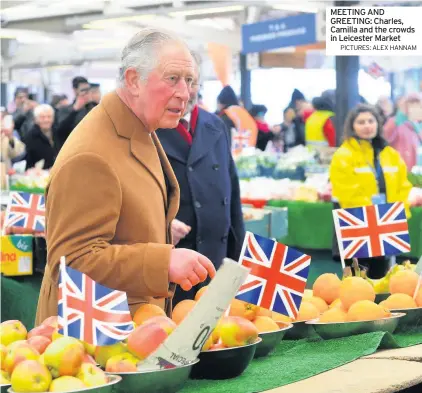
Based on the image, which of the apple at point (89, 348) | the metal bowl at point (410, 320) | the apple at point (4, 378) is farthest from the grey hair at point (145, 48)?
the metal bowl at point (410, 320)

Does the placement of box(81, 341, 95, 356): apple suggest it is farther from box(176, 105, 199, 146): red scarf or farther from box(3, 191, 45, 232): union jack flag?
box(3, 191, 45, 232): union jack flag

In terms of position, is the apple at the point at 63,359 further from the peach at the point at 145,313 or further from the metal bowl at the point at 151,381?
the peach at the point at 145,313

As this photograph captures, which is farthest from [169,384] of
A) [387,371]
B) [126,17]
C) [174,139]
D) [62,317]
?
[126,17]

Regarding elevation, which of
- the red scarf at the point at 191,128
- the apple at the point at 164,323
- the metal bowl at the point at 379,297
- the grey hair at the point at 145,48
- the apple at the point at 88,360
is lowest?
the metal bowl at the point at 379,297

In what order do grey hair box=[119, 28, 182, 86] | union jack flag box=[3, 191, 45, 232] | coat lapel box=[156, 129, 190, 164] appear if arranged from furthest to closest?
1. union jack flag box=[3, 191, 45, 232]
2. coat lapel box=[156, 129, 190, 164]
3. grey hair box=[119, 28, 182, 86]

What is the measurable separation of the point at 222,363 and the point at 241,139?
860cm

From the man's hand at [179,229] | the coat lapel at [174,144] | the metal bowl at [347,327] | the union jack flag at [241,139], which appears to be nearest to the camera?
the metal bowl at [347,327]

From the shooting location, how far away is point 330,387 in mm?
1847

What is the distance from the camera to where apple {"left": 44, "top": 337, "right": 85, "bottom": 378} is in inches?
64.5

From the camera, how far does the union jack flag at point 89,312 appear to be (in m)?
1.77

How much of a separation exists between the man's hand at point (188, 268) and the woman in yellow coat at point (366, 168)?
421 cm

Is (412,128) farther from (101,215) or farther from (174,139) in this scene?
(101,215)

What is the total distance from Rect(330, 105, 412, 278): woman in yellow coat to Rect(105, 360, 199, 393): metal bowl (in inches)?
177

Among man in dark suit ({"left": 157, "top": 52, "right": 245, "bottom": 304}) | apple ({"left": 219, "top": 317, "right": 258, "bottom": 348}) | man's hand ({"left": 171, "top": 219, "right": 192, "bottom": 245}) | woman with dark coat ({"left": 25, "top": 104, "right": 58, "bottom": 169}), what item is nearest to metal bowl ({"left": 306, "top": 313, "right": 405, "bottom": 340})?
apple ({"left": 219, "top": 317, "right": 258, "bottom": 348})
